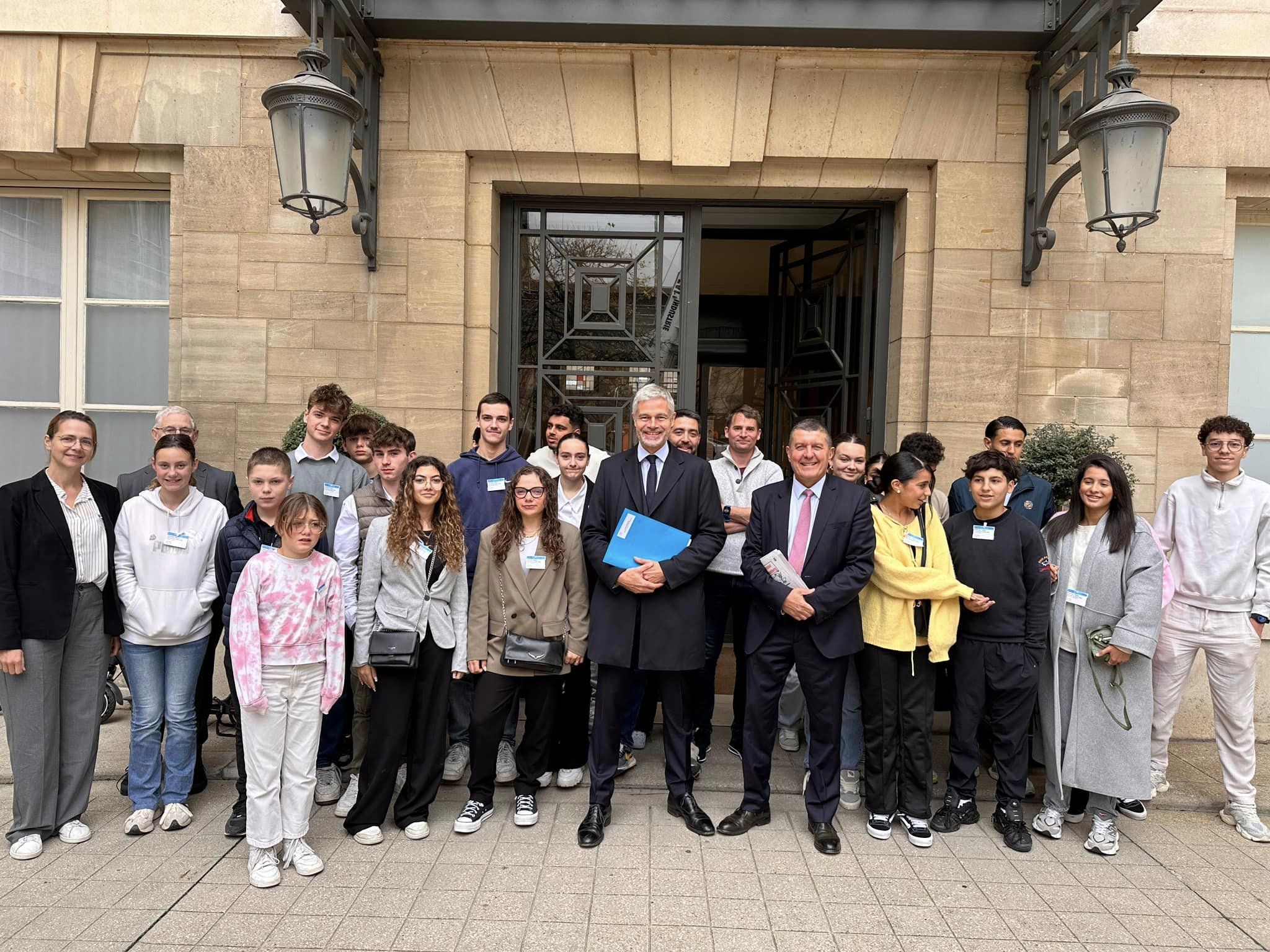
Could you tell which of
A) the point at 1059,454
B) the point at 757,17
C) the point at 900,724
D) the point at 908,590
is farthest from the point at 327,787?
the point at 757,17

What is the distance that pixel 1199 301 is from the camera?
598 centimetres

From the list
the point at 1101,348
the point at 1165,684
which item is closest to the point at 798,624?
the point at 1165,684

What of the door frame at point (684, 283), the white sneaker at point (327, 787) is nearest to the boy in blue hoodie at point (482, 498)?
the white sneaker at point (327, 787)

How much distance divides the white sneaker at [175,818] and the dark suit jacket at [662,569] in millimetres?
2143

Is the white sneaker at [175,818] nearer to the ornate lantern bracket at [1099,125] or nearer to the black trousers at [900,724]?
the black trousers at [900,724]

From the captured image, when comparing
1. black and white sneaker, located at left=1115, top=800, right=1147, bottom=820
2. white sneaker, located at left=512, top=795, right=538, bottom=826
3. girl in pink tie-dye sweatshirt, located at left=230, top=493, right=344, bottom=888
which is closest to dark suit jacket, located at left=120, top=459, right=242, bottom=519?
girl in pink tie-dye sweatshirt, located at left=230, top=493, right=344, bottom=888

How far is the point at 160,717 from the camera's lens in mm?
4062

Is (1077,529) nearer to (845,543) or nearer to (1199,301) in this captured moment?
(845,543)

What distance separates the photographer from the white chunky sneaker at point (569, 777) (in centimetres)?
445

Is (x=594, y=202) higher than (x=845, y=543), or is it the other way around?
(x=594, y=202)

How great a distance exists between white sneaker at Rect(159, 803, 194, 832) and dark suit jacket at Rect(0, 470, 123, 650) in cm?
99

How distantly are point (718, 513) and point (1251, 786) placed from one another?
3.21m

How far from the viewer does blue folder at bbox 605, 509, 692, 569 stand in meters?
3.93

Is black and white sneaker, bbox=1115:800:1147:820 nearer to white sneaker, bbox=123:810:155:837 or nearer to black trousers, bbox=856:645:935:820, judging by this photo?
black trousers, bbox=856:645:935:820
